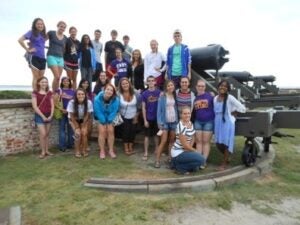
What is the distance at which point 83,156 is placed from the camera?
24.5ft

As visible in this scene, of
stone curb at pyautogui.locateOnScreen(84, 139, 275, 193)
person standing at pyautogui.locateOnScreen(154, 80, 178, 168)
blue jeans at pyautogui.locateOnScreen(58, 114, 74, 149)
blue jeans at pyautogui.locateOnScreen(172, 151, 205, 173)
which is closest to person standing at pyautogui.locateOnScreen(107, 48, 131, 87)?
blue jeans at pyautogui.locateOnScreen(58, 114, 74, 149)

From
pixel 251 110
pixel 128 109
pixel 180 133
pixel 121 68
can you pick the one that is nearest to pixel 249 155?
pixel 251 110

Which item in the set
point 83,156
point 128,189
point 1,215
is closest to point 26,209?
point 1,215

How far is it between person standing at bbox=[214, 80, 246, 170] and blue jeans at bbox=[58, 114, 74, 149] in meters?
3.12

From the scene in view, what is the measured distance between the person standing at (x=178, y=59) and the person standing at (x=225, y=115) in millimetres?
1195

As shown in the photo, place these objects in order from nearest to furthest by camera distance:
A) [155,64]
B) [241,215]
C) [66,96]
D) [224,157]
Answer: [241,215] → [224,157] → [66,96] → [155,64]

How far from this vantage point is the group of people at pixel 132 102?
653 centimetres

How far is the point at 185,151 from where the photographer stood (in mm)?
6301

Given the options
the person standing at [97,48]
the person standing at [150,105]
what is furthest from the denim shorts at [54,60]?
the person standing at [150,105]

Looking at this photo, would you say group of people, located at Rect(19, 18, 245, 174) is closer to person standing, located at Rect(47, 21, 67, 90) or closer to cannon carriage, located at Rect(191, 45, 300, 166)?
person standing, located at Rect(47, 21, 67, 90)

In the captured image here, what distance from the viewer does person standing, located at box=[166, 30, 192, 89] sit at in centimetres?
761

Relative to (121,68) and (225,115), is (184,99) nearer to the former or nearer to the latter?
(225,115)

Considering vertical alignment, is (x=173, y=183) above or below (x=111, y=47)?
below

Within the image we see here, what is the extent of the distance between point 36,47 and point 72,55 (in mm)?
953
